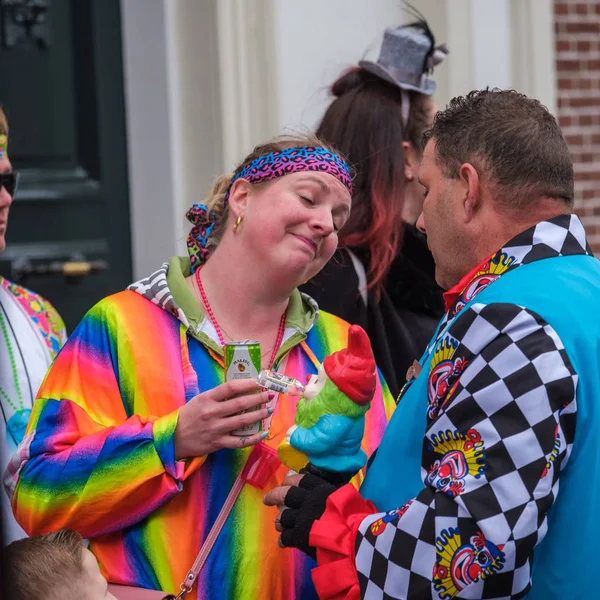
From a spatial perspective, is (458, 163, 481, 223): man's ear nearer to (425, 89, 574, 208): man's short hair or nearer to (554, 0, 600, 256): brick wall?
(425, 89, 574, 208): man's short hair

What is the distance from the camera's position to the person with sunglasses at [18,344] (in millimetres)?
2865

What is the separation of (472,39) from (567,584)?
3.79 m

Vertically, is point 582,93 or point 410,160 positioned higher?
point 582,93

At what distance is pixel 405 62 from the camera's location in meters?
3.43

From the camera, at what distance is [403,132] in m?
3.36

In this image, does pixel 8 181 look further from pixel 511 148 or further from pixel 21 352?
pixel 511 148

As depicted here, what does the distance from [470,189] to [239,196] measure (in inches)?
29.1

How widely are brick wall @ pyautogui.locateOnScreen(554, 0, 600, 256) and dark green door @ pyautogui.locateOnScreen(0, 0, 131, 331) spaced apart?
2603 millimetres

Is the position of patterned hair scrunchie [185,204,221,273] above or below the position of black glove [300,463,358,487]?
above

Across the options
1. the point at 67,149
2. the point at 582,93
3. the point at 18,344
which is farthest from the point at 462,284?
the point at 582,93

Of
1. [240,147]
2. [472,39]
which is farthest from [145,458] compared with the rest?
[472,39]

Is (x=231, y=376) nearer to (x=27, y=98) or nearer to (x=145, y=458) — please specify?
(x=145, y=458)

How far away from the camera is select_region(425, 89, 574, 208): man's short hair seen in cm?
186

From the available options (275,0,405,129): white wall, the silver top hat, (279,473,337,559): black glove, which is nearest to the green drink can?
(279,473,337,559): black glove
